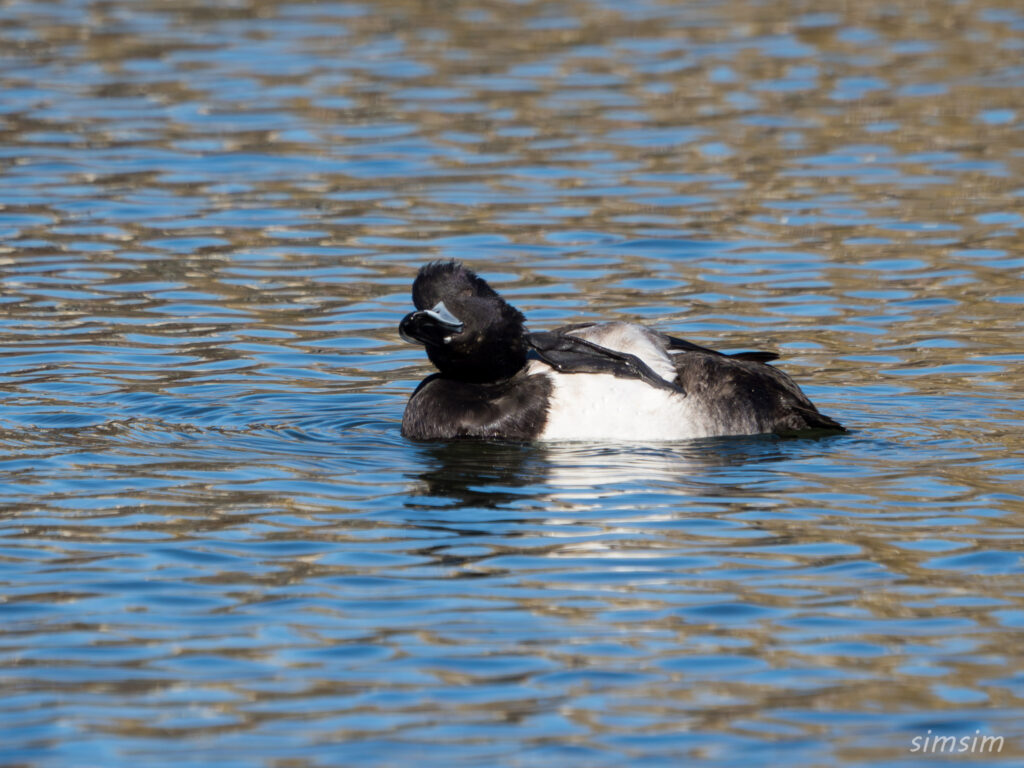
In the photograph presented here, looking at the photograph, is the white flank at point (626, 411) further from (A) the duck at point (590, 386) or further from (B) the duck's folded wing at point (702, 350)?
(B) the duck's folded wing at point (702, 350)

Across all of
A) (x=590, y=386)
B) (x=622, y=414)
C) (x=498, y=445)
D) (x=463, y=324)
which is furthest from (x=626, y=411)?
(x=463, y=324)

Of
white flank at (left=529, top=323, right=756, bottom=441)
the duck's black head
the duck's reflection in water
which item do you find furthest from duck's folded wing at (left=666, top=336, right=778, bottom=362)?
the duck's black head

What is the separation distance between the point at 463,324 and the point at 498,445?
628 mm

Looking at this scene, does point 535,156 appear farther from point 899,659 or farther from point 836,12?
point 899,659

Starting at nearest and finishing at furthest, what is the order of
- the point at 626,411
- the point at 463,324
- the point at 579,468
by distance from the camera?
the point at 579,468, the point at 626,411, the point at 463,324

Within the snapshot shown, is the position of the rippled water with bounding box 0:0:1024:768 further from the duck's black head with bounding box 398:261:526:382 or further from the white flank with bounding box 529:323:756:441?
the duck's black head with bounding box 398:261:526:382

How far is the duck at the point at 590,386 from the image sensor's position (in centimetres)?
863

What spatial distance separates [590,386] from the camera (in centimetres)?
867

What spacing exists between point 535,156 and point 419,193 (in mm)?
1564

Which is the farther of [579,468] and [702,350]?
[702,350]

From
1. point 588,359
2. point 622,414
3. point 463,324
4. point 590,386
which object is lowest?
point 622,414

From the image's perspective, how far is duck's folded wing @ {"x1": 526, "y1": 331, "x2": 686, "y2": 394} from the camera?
8617mm

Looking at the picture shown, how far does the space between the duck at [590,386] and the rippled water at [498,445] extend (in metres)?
0.16

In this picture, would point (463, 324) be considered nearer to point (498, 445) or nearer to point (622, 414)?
point (498, 445)
